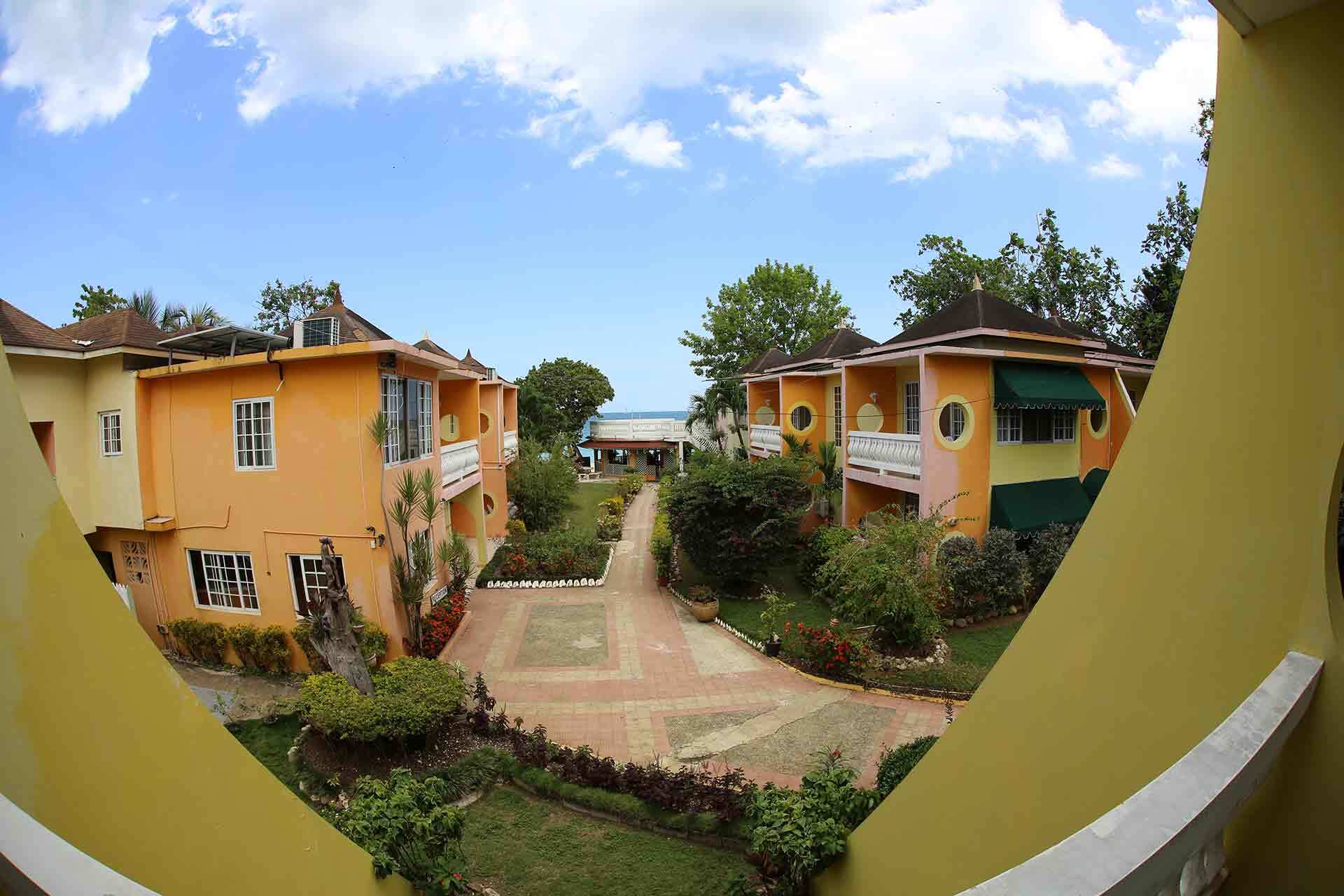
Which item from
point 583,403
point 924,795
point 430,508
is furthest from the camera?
point 583,403

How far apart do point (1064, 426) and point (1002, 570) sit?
4997 millimetres

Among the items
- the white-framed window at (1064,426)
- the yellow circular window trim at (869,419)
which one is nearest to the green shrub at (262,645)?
the yellow circular window trim at (869,419)

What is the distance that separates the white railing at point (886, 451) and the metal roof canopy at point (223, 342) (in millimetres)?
13766

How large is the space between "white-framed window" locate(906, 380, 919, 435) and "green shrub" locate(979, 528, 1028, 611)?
5.01m

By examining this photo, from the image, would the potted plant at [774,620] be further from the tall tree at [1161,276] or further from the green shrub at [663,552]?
the tall tree at [1161,276]

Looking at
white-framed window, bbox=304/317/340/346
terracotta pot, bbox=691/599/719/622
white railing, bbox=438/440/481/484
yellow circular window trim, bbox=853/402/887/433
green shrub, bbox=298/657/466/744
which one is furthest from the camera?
yellow circular window trim, bbox=853/402/887/433

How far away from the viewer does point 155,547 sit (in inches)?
499

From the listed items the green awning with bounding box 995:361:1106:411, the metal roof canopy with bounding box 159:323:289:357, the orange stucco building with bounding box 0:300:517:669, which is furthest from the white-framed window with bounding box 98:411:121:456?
the green awning with bounding box 995:361:1106:411

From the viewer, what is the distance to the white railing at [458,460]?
1551cm

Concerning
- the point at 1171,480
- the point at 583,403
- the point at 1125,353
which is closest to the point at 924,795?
the point at 1171,480

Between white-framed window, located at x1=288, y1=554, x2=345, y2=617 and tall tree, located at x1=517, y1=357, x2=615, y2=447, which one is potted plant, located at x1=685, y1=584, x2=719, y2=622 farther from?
tall tree, located at x1=517, y1=357, x2=615, y2=447

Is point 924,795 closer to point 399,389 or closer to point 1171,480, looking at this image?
point 1171,480

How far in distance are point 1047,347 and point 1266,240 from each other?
1584 centimetres

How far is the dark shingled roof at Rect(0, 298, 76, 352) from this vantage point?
1119 cm
